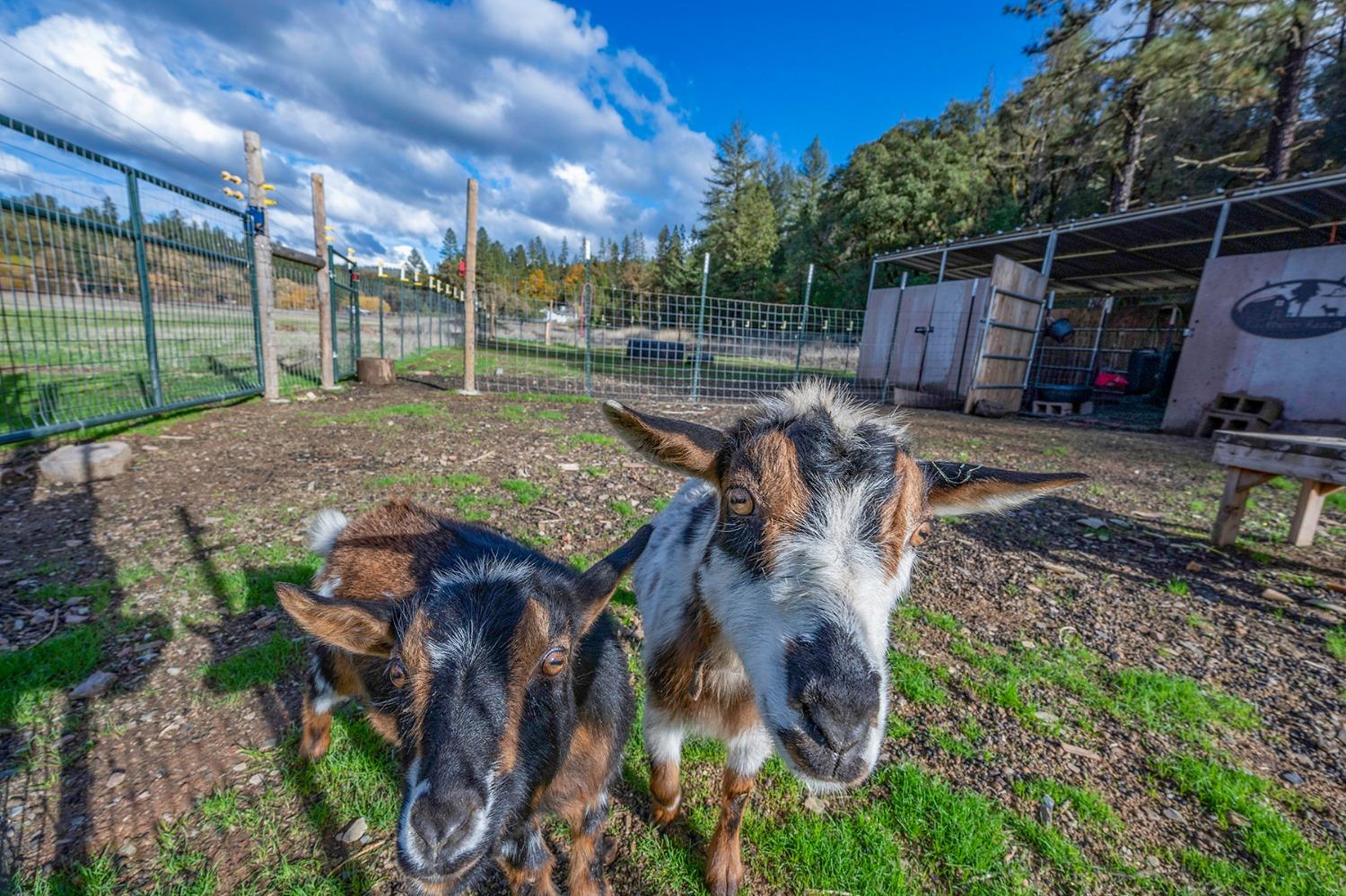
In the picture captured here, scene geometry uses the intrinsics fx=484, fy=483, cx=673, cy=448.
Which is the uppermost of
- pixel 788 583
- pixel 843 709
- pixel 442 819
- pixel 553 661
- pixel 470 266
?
pixel 470 266

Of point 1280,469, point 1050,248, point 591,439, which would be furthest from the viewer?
point 1050,248

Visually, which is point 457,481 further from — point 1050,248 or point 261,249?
point 1050,248

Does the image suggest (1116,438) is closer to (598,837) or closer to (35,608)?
(598,837)

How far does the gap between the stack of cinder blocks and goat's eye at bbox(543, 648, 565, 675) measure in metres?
16.0

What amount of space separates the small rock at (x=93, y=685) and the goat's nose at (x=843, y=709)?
408 centimetres

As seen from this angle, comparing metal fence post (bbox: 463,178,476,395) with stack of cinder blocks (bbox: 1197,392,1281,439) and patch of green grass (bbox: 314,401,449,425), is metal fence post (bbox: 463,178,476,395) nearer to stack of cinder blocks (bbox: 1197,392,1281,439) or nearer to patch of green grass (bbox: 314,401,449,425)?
patch of green grass (bbox: 314,401,449,425)

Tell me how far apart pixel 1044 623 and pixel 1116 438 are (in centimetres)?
1024

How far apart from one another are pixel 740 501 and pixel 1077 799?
2.60 meters

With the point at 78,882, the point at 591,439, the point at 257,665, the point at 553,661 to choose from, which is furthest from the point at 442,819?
the point at 591,439

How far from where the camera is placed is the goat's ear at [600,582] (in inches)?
84.0

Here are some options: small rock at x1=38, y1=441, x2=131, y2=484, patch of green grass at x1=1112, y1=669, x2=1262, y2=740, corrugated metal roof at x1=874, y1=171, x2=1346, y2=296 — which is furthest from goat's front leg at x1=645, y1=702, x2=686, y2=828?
corrugated metal roof at x1=874, y1=171, x2=1346, y2=296

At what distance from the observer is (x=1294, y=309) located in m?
10.6

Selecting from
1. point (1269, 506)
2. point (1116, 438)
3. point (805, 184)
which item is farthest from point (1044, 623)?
point (805, 184)

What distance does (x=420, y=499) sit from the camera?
5.51m
